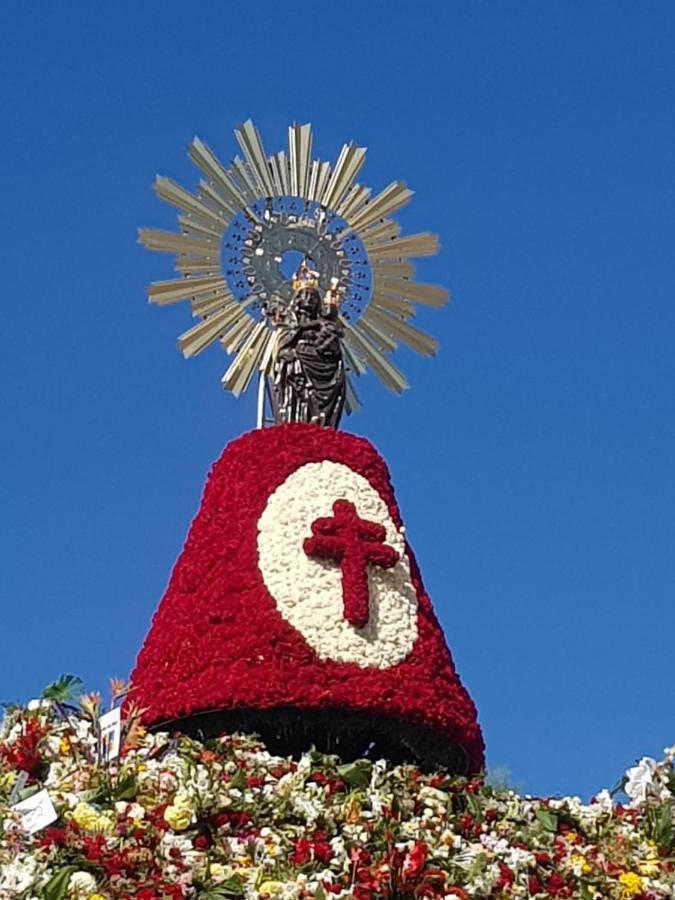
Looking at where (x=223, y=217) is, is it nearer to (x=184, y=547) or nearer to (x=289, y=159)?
(x=289, y=159)

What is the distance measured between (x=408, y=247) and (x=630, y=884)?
6538 mm

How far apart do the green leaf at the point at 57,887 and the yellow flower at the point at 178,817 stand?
999 mm

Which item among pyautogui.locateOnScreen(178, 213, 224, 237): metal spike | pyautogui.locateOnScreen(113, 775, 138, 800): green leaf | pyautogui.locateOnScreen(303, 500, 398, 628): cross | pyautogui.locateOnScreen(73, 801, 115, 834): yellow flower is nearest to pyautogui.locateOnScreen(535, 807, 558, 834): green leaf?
pyautogui.locateOnScreen(303, 500, 398, 628): cross

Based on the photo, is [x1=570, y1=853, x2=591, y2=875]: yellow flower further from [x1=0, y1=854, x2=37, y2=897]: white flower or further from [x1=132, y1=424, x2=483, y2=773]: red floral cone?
[x1=0, y1=854, x2=37, y2=897]: white flower

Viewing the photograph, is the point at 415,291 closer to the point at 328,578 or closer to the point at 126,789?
the point at 328,578

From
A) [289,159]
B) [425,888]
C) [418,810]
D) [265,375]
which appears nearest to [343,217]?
[289,159]

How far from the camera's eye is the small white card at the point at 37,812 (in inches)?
361

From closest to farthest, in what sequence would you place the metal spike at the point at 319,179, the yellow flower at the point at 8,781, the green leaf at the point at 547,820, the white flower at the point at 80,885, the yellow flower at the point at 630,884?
1. the white flower at the point at 80,885
2. the yellow flower at the point at 8,781
3. the yellow flower at the point at 630,884
4. the green leaf at the point at 547,820
5. the metal spike at the point at 319,179

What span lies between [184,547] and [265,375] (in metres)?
1.91

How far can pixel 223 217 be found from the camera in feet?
47.0

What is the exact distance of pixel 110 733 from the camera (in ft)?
33.4

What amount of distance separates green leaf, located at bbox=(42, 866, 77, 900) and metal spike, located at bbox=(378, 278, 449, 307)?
24.3 ft

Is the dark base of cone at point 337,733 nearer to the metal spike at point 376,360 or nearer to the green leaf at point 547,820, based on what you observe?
the green leaf at point 547,820

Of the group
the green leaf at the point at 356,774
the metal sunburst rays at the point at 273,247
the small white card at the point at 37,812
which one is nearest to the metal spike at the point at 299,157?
the metal sunburst rays at the point at 273,247
